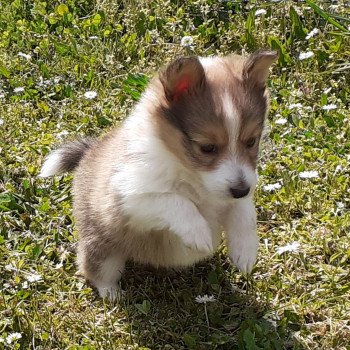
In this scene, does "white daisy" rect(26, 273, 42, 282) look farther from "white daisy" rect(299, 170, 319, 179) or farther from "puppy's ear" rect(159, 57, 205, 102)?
"white daisy" rect(299, 170, 319, 179)

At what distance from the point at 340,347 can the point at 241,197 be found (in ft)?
2.61

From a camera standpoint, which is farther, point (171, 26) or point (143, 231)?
point (171, 26)

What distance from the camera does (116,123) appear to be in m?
5.05

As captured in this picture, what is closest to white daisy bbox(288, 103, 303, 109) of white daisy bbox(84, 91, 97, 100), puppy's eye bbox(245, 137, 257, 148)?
white daisy bbox(84, 91, 97, 100)

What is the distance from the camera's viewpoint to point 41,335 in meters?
3.57

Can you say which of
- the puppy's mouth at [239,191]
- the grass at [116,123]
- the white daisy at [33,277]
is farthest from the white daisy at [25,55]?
the puppy's mouth at [239,191]

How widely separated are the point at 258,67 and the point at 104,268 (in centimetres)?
117

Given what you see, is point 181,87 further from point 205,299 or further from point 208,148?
point 205,299

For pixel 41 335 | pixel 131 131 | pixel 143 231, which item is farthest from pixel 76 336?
pixel 131 131

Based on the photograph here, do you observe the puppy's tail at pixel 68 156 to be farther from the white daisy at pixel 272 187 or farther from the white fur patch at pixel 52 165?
the white daisy at pixel 272 187

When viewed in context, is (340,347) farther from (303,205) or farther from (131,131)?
(131,131)

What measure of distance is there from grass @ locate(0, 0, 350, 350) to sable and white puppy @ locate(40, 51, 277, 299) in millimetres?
215

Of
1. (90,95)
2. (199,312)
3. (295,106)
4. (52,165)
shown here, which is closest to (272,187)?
(295,106)

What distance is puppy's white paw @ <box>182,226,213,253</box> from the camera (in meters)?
3.44
